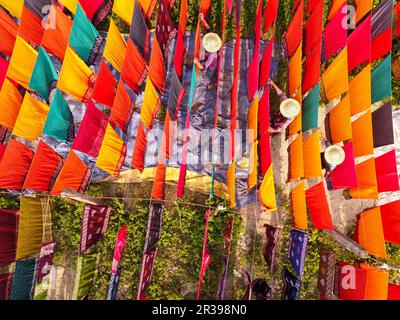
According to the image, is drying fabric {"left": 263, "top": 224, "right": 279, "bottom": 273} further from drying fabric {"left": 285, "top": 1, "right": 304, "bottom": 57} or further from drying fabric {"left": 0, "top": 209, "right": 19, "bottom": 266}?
drying fabric {"left": 0, "top": 209, "right": 19, "bottom": 266}

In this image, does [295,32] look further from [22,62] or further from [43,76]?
[22,62]

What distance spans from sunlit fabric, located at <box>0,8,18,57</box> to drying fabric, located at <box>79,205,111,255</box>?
375 cm

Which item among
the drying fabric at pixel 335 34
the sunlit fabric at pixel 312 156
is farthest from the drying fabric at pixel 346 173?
the drying fabric at pixel 335 34

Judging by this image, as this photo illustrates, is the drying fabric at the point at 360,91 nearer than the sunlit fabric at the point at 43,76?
Yes

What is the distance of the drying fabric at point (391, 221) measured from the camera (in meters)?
5.97

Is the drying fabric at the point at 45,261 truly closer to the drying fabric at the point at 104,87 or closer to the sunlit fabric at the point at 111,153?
the sunlit fabric at the point at 111,153

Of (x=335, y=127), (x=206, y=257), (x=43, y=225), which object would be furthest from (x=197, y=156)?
(x=43, y=225)

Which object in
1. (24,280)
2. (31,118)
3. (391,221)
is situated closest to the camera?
(24,280)

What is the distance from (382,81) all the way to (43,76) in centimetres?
632

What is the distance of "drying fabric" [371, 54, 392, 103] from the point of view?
6004mm

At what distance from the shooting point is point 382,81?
243 inches

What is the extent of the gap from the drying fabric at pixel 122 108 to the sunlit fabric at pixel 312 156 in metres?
3.42

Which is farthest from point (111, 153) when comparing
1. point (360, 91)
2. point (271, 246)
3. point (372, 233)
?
point (372, 233)

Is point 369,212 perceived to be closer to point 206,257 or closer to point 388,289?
point 388,289
